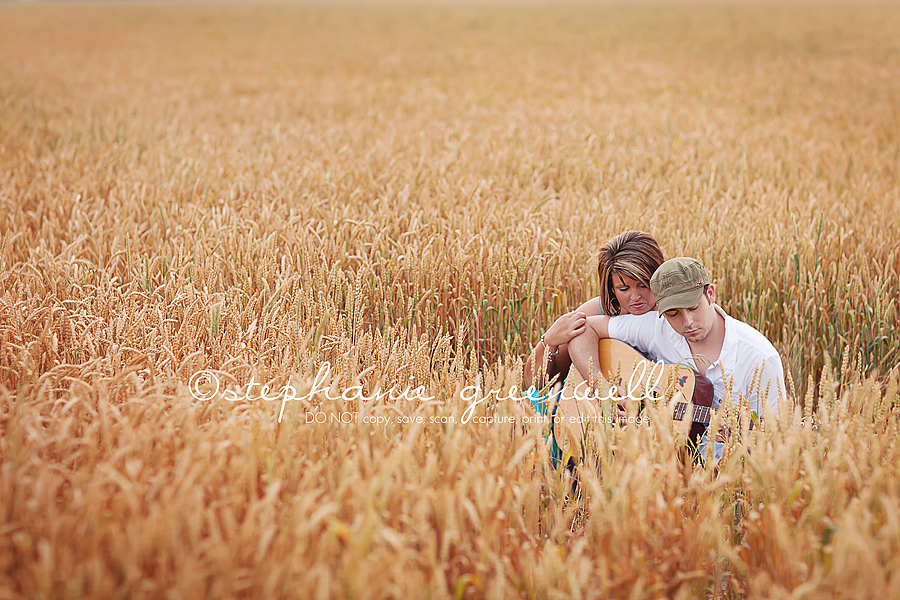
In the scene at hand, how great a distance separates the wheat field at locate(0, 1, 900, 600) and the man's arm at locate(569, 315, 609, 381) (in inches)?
15.0

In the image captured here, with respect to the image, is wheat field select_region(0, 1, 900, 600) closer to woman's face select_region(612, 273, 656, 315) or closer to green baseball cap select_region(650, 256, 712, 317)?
green baseball cap select_region(650, 256, 712, 317)

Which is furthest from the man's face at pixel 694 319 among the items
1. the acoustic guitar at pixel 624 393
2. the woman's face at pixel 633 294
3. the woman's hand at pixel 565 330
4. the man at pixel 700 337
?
the woman's hand at pixel 565 330

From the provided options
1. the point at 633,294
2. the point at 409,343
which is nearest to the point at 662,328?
the point at 633,294

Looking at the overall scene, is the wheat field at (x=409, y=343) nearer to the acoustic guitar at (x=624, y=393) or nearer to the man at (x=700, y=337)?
the acoustic guitar at (x=624, y=393)

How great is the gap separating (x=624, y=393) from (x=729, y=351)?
341 mm

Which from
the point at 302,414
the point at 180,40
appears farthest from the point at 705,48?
the point at 302,414

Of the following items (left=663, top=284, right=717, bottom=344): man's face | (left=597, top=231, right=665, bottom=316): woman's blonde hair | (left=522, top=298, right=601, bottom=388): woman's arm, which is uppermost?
(left=597, top=231, right=665, bottom=316): woman's blonde hair

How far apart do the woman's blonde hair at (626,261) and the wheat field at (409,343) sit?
436mm

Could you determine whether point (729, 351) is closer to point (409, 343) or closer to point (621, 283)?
point (621, 283)

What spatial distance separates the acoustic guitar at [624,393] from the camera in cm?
157

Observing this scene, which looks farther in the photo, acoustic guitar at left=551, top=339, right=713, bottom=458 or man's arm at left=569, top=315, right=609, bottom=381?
man's arm at left=569, top=315, right=609, bottom=381

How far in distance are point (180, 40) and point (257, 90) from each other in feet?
27.5

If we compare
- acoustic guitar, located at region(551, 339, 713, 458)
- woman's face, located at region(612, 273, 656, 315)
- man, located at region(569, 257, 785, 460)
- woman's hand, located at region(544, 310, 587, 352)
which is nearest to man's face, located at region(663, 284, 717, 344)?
man, located at region(569, 257, 785, 460)

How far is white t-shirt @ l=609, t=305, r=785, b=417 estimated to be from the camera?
1911mm
